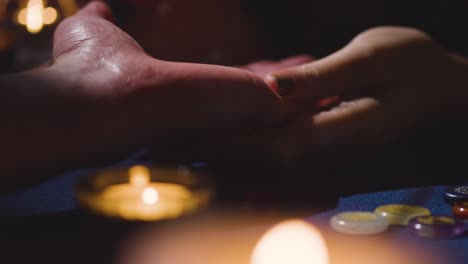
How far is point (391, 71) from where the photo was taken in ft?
3.28

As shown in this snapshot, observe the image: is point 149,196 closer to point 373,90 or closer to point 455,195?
point 455,195

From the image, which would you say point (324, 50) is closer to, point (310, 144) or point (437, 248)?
point (310, 144)

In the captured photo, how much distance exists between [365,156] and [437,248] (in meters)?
0.37

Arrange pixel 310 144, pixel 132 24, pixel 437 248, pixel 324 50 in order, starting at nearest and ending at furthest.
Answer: pixel 437 248 → pixel 310 144 → pixel 132 24 → pixel 324 50

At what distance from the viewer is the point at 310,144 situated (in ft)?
2.89

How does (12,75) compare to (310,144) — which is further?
(310,144)

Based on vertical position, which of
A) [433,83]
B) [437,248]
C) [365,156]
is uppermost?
[433,83]

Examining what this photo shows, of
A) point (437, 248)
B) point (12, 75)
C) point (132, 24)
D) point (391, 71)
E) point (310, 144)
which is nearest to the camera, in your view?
point (437, 248)

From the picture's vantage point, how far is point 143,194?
51 cm

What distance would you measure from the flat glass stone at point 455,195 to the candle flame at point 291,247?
7.2 inches

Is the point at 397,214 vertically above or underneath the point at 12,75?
underneath

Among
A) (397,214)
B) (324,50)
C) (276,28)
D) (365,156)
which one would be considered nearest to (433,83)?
(365,156)

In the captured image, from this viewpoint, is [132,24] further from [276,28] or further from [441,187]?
[441,187]

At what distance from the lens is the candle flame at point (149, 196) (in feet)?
1.63
